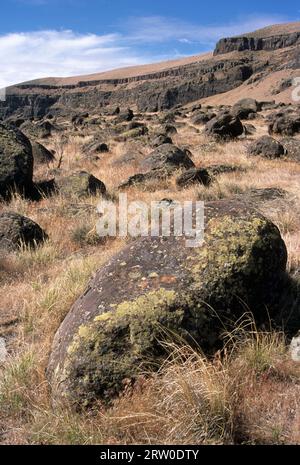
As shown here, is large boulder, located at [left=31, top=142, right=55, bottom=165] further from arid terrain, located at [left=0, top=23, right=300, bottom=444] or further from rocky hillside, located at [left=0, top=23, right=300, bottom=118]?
rocky hillside, located at [left=0, top=23, right=300, bottom=118]

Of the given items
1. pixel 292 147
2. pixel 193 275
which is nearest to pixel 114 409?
pixel 193 275

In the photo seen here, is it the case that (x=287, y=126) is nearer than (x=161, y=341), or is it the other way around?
(x=161, y=341)

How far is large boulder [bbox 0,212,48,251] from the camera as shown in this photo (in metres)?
6.62

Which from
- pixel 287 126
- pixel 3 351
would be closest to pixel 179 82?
pixel 287 126

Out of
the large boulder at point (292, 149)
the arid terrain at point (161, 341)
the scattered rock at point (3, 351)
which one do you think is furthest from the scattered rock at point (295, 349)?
the large boulder at point (292, 149)

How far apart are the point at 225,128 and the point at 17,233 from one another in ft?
49.3

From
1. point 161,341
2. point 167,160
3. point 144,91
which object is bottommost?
point 161,341

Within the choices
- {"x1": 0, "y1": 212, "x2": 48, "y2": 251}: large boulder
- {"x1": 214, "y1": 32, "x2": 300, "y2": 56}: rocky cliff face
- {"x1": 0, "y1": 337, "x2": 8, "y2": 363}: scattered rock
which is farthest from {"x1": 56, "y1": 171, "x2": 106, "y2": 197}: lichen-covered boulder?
{"x1": 214, "y1": 32, "x2": 300, "y2": 56}: rocky cliff face

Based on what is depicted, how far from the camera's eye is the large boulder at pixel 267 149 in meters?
13.9

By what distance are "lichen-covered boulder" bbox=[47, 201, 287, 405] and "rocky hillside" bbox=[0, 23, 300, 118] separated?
210 ft

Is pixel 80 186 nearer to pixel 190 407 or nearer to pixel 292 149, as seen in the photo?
pixel 292 149

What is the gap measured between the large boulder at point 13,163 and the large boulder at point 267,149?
6883 millimetres

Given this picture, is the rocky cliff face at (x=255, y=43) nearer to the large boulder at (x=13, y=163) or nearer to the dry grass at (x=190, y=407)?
the large boulder at (x=13, y=163)

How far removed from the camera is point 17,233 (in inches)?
265
